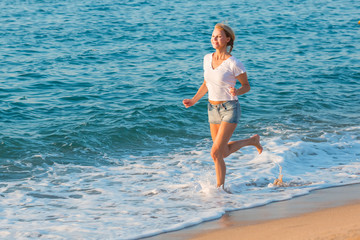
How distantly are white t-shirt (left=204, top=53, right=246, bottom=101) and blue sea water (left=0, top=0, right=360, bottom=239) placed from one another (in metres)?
1.24

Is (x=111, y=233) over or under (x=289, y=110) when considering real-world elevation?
over

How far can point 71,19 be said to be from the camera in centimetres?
2258

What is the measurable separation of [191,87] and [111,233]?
7.86m

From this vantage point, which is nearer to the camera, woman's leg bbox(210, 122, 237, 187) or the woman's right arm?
woman's leg bbox(210, 122, 237, 187)

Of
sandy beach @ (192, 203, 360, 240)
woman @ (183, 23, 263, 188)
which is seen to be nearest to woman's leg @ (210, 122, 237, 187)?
woman @ (183, 23, 263, 188)

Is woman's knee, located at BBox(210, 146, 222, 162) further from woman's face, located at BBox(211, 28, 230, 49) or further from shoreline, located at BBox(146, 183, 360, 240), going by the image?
woman's face, located at BBox(211, 28, 230, 49)

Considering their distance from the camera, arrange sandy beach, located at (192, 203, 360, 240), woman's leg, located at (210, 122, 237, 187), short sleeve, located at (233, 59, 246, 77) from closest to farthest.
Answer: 1. sandy beach, located at (192, 203, 360, 240)
2. short sleeve, located at (233, 59, 246, 77)
3. woman's leg, located at (210, 122, 237, 187)

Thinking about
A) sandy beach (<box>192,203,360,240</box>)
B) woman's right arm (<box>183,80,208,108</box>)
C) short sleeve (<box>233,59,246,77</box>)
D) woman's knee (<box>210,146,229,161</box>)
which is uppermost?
short sleeve (<box>233,59,246,77</box>)

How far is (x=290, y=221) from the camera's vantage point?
17.5 feet

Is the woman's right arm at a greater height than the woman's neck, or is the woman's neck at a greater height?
the woman's neck

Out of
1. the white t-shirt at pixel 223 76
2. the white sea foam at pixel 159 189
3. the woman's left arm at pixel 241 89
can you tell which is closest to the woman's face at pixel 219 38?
the white t-shirt at pixel 223 76

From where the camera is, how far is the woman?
5.72 meters

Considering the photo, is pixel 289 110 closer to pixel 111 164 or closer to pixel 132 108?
pixel 132 108

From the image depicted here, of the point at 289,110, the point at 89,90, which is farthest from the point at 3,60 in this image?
the point at 289,110
